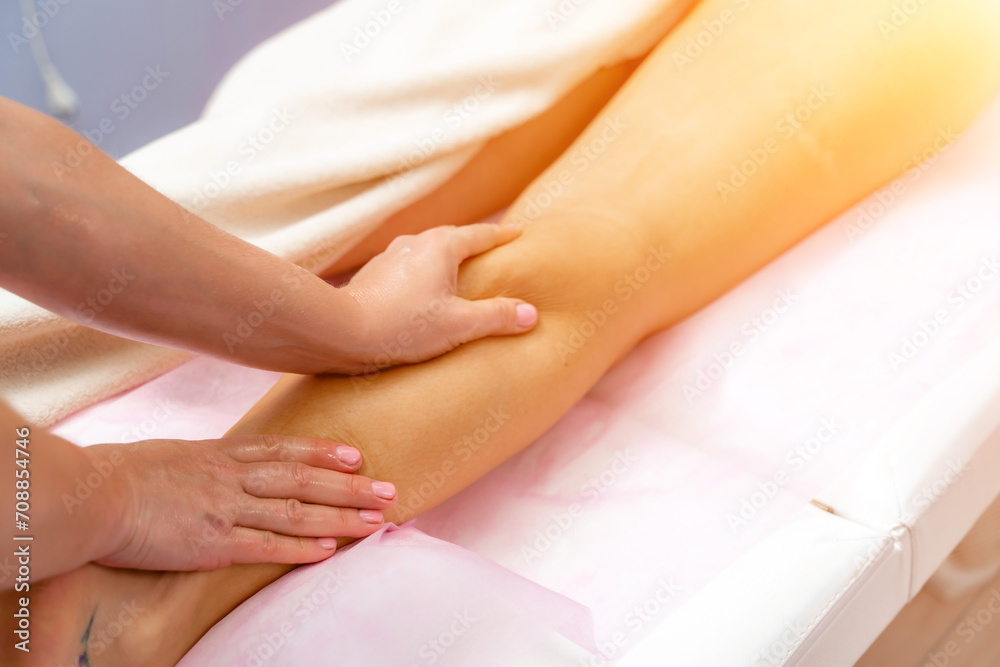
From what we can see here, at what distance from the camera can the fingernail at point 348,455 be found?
741 mm

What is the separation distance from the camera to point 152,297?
2.05ft

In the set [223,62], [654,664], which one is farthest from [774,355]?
[223,62]

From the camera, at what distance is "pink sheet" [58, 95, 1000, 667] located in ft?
2.20

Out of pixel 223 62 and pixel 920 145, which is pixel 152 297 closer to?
pixel 920 145

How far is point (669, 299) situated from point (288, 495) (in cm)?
50
